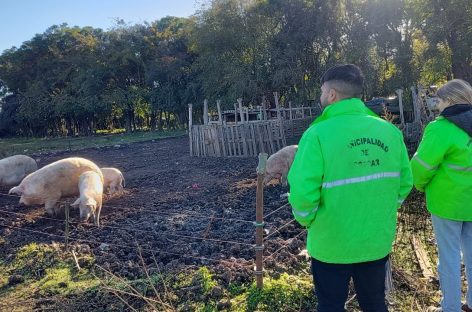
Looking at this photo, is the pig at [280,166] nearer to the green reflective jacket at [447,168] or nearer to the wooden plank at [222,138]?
the wooden plank at [222,138]

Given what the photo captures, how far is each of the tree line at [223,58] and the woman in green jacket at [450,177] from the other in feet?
74.4

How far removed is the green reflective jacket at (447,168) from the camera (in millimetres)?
3299

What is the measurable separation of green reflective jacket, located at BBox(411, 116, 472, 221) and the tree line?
74.6 feet

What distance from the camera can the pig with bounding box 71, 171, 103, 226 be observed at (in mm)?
8211

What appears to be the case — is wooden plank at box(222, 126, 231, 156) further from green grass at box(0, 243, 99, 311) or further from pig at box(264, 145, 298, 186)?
green grass at box(0, 243, 99, 311)

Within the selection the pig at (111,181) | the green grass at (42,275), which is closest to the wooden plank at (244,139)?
the pig at (111,181)

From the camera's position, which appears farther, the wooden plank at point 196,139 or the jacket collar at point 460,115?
the wooden plank at point 196,139

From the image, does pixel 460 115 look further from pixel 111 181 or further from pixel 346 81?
pixel 111 181

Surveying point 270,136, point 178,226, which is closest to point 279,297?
point 178,226

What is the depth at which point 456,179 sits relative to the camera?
11.1 ft

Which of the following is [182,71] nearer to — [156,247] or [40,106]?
[40,106]

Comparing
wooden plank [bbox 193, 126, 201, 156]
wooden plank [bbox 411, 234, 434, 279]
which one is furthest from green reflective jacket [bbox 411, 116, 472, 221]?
wooden plank [bbox 193, 126, 201, 156]

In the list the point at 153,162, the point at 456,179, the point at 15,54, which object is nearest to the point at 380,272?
the point at 456,179

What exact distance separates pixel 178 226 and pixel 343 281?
5.35 meters
